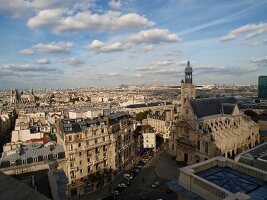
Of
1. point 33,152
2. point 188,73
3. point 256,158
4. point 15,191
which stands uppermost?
point 188,73

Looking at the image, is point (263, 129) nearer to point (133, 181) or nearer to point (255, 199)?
point (133, 181)

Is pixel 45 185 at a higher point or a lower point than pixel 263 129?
higher

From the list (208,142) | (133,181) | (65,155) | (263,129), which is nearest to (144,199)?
(133,181)

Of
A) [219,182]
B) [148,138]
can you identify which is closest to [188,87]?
[148,138]

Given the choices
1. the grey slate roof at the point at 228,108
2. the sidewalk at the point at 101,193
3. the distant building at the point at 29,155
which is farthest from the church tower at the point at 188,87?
the distant building at the point at 29,155

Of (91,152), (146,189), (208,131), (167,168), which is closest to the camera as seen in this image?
(146,189)

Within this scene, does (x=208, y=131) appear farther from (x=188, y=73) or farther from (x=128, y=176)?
(x=188, y=73)
